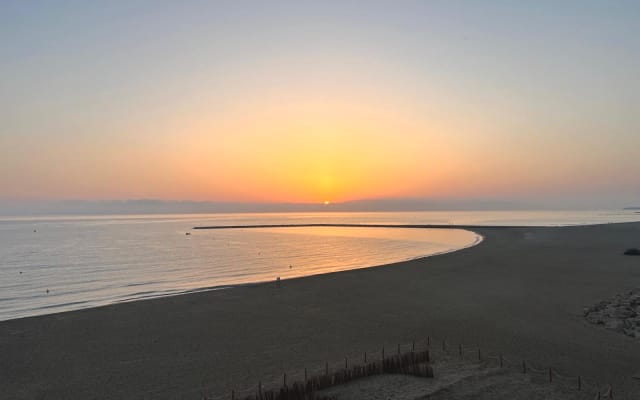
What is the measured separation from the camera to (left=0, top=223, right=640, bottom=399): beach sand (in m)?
12.8

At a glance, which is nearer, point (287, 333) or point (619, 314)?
point (287, 333)

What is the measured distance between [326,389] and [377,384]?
1.46 m

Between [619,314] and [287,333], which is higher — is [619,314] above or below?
above

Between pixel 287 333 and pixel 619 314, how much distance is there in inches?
578

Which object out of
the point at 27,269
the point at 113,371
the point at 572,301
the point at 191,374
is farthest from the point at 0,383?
the point at 27,269

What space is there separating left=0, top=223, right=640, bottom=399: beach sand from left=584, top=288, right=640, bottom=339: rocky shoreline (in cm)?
56

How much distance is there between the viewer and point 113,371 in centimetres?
1344

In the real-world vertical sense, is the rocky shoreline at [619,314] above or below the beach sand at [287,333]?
above

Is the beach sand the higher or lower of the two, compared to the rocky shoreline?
lower

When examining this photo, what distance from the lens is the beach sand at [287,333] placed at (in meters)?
12.8

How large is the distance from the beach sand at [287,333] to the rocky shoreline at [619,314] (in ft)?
1.83

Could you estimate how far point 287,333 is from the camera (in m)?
17.4

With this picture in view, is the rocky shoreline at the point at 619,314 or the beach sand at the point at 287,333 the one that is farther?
the rocky shoreline at the point at 619,314

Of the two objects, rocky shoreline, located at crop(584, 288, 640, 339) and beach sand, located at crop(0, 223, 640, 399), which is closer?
beach sand, located at crop(0, 223, 640, 399)
